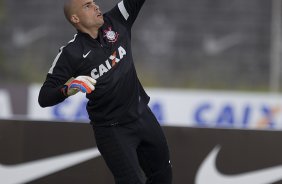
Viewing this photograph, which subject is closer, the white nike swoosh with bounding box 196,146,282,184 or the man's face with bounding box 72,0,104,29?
the man's face with bounding box 72,0,104,29

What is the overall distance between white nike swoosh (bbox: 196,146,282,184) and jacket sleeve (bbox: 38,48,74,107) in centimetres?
208

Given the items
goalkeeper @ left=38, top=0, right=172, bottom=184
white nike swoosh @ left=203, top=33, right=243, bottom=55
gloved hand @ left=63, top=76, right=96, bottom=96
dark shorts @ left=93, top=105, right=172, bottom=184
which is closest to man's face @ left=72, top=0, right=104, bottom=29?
goalkeeper @ left=38, top=0, right=172, bottom=184

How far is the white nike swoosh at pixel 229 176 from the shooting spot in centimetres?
673

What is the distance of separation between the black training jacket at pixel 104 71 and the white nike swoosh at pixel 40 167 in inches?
56.9

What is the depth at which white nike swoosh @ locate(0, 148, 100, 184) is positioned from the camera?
6711 millimetres

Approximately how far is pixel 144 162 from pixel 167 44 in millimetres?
14383

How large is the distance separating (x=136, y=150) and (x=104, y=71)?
757mm

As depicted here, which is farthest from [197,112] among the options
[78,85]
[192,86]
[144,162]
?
[78,85]

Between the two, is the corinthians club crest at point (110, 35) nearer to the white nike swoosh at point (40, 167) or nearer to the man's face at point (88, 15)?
the man's face at point (88, 15)

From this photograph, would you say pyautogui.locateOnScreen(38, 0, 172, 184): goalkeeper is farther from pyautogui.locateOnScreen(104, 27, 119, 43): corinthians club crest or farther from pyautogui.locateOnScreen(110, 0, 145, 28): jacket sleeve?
pyautogui.locateOnScreen(110, 0, 145, 28): jacket sleeve

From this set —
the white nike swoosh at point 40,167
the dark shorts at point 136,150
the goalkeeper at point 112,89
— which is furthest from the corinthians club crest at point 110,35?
the white nike swoosh at point 40,167

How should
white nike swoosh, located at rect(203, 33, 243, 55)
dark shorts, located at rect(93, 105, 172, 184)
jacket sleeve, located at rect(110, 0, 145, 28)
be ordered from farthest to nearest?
white nike swoosh, located at rect(203, 33, 243, 55)
jacket sleeve, located at rect(110, 0, 145, 28)
dark shorts, located at rect(93, 105, 172, 184)

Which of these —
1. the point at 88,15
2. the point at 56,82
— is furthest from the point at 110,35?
the point at 56,82

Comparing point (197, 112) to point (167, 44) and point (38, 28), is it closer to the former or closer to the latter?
point (167, 44)
